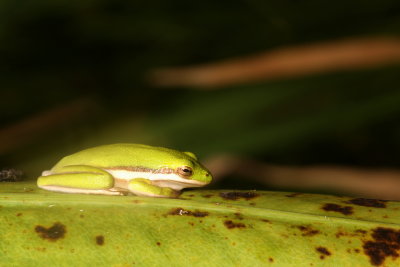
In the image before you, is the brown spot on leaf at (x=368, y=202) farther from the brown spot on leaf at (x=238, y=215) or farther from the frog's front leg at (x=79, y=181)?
the frog's front leg at (x=79, y=181)

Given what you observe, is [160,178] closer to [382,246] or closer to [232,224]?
[232,224]

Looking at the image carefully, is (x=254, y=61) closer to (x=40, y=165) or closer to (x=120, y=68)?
(x=120, y=68)

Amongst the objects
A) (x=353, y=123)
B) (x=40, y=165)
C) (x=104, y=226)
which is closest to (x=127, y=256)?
(x=104, y=226)

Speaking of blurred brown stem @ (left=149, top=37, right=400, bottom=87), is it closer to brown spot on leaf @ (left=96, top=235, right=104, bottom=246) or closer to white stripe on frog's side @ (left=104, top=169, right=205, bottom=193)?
white stripe on frog's side @ (left=104, top=169, right=205, bottom=193)

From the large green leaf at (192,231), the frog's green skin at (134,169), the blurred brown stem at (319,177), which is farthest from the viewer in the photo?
the blurred brown stem at (319,177)

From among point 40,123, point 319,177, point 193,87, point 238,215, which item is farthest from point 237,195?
point 40,123

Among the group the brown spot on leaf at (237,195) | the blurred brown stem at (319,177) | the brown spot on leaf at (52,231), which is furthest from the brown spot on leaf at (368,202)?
the blurred brown stem at (319,177)
